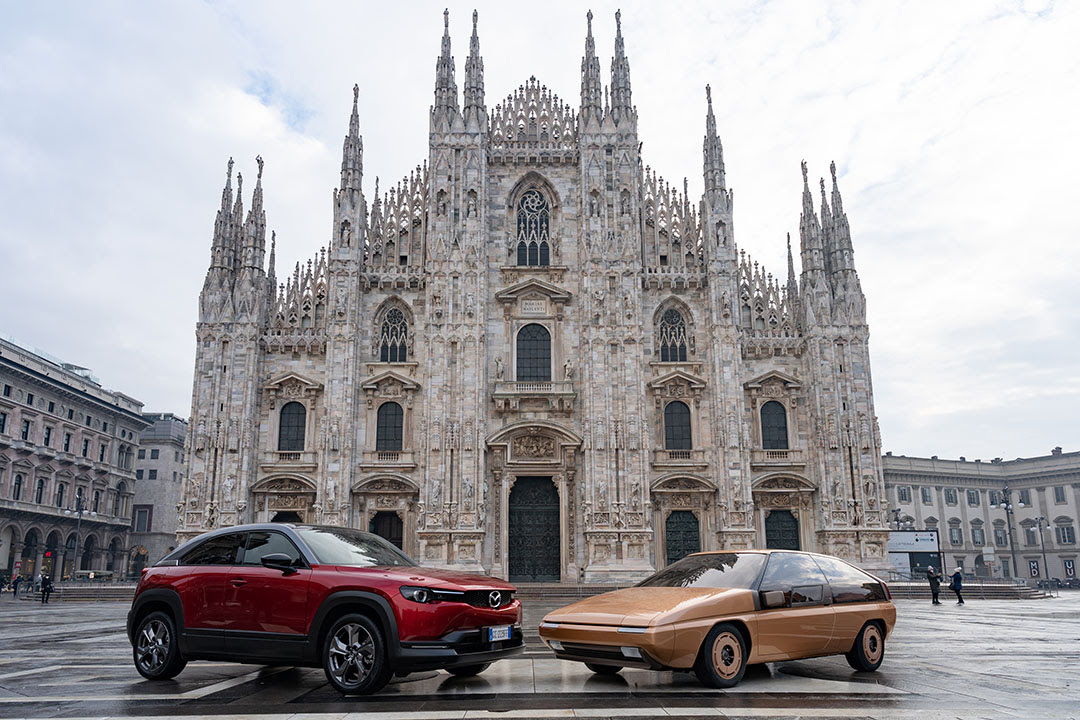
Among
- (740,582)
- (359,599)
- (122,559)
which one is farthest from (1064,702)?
(122,559)

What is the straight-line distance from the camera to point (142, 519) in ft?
211

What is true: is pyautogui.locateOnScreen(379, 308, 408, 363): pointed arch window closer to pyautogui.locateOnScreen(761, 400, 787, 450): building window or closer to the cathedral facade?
the cathedral facade

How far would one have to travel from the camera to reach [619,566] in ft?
102

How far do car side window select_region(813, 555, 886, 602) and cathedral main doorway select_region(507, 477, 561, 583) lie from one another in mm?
23482

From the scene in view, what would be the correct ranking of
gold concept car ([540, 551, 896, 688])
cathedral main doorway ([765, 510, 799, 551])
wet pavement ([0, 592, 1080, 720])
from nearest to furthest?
wet pavement ([0, 592, 1080, 720])
gold concept car ([540, 551, 896, 688])
cathedral main doorway ([765, 510, 799, 551])

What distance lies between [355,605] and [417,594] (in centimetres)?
67

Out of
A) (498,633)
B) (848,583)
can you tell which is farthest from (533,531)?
(498,633)

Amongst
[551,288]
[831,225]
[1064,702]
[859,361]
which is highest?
[831,225]

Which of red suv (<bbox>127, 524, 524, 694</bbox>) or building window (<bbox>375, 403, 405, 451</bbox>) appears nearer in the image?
red suv (<bbox>127, 524, 524, 694</bbox>)

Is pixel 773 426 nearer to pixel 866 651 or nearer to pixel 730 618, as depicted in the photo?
pixel 866 651

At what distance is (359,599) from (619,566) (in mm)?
24424

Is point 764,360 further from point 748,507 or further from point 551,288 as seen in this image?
point 551,288

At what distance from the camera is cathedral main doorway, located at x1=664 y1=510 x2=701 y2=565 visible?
33.1 metres

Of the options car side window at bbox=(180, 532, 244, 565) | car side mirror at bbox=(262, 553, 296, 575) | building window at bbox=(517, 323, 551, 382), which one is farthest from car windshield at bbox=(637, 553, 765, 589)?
building window at bbox=(517, 323, 551, 382)
